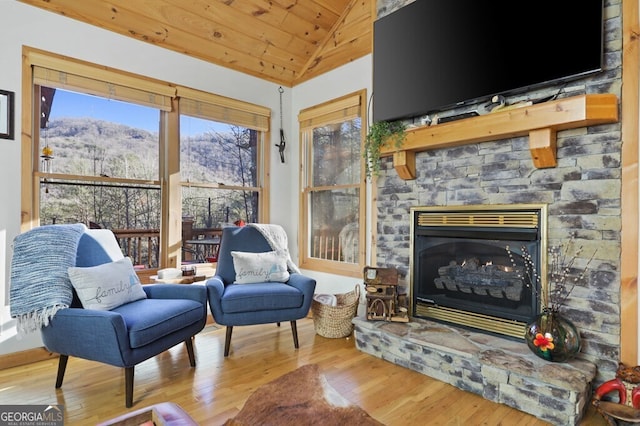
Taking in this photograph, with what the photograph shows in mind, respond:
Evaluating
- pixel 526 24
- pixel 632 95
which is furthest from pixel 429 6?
pixel 632 95

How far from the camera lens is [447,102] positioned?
8.66 feet

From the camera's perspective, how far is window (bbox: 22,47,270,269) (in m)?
2.79

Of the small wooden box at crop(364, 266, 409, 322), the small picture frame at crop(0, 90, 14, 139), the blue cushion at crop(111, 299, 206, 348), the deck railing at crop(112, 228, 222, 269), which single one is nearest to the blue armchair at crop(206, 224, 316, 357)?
the blue cushion at crop(111, 299, 206, 348)

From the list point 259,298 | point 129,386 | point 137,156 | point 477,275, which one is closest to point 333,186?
point 259,298

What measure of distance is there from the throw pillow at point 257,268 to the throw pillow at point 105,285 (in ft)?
2.66

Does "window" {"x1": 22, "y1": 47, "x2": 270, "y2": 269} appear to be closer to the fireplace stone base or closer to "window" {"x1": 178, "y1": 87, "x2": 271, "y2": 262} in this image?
"window" {"x1": 178, "y1": 87, "x2": 271, "y2": 262}

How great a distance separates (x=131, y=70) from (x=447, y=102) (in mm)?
2623

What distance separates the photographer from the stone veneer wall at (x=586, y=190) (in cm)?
202

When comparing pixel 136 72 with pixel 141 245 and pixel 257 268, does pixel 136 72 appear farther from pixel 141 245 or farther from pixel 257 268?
pixel 257 268

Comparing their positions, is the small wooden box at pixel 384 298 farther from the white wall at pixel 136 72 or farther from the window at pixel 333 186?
the white wall at pixel 136 72

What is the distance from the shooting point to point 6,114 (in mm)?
2551

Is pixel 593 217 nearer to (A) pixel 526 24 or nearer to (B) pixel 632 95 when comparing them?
(B) pixel 632 95

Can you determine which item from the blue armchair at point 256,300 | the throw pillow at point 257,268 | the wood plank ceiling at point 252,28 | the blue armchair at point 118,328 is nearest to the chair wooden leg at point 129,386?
the blue armchair at point 118,328

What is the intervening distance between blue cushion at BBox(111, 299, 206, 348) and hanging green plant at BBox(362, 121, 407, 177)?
1.77 meters
